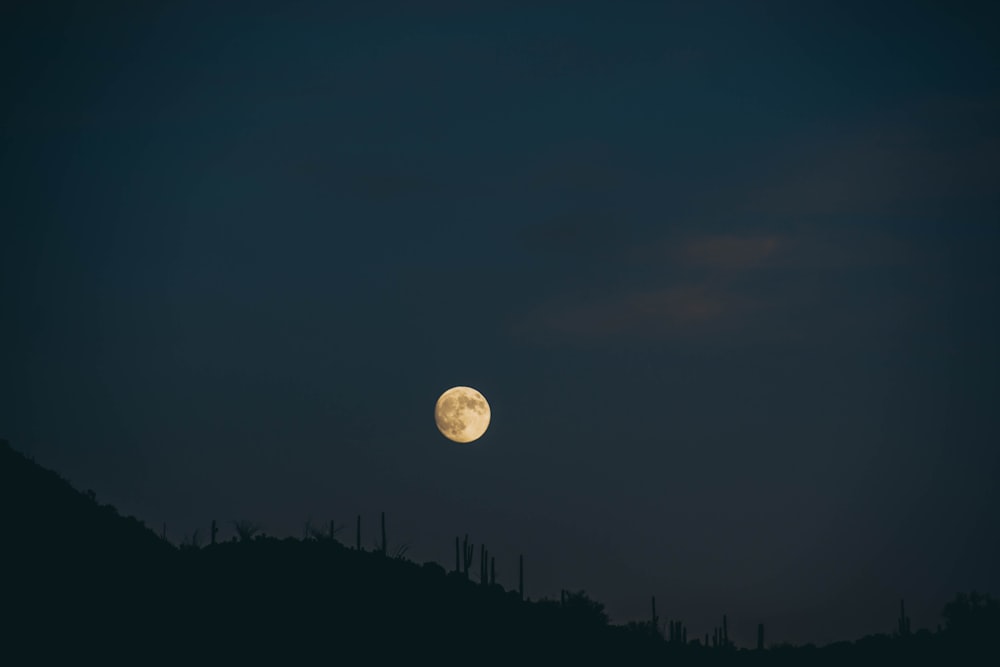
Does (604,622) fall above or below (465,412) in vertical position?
below

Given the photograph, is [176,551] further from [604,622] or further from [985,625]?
[985,625]

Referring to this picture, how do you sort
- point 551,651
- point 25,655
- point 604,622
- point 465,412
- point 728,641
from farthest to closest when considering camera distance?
point 465,412, point 728,641, point 604,622, point 551,651, point 25,655

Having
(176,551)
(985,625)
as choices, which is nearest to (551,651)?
(176,551)

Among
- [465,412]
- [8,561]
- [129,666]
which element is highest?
[465,412]

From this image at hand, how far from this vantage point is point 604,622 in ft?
220

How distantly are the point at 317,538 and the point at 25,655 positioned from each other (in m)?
19.5

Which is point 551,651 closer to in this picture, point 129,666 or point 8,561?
point 129,666

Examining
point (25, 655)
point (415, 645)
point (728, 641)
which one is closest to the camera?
point (25, 655)

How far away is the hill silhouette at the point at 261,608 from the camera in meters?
47.3

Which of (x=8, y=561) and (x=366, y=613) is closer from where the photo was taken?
(x=8, y=561)

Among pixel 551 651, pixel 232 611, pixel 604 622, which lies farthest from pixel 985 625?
pixel 232 611

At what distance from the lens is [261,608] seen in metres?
51.6

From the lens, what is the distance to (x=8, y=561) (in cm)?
4909

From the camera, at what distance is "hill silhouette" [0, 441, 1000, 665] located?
4728 centimetres
